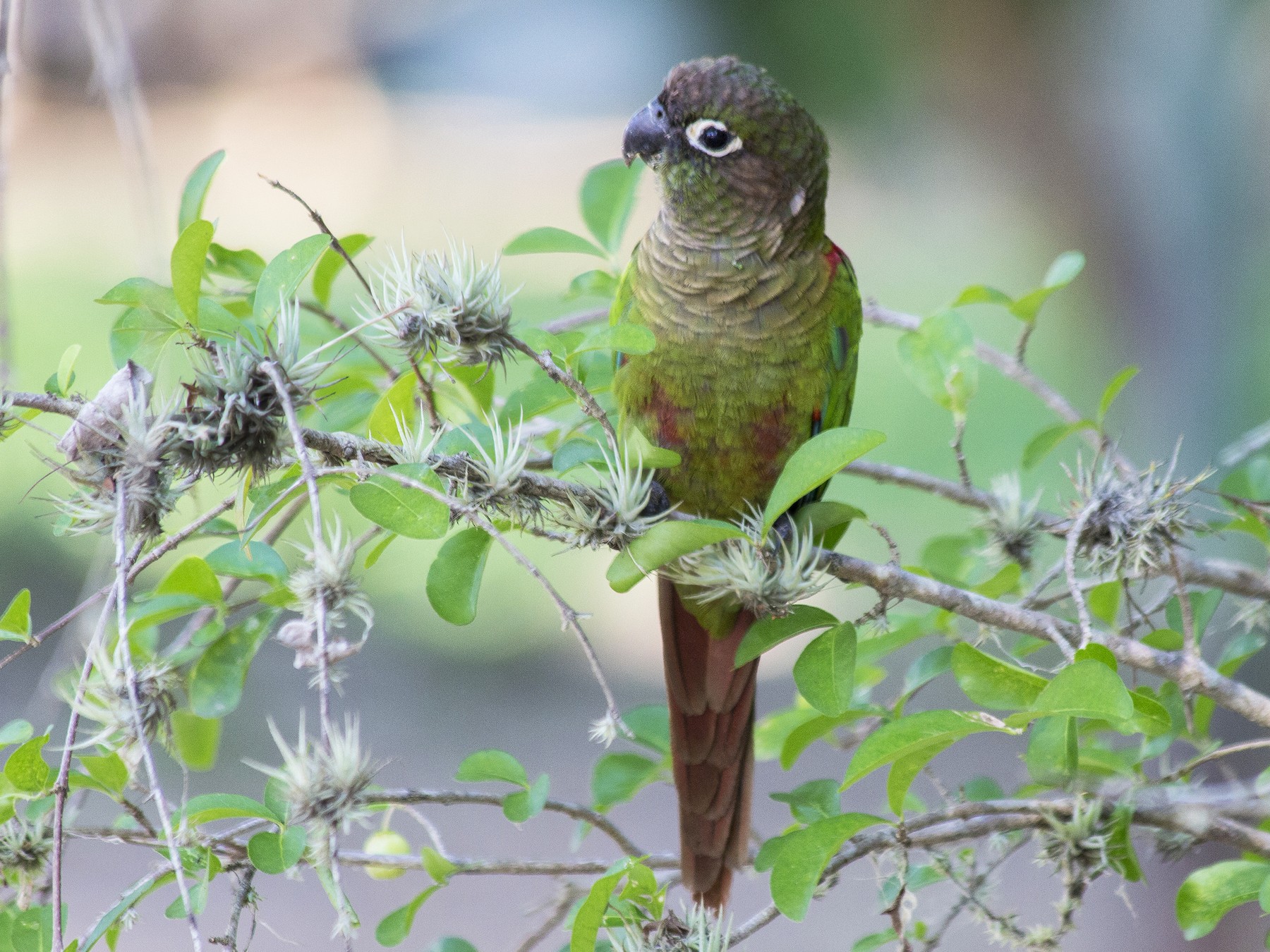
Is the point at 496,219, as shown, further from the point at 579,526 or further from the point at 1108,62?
the point at 579,526

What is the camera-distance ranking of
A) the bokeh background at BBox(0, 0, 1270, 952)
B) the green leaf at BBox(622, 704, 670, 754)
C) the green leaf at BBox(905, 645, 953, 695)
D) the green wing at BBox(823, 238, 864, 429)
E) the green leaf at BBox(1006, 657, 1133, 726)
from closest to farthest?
1. the green leaf at BBox(1006, 657, 1133, 726)
2. the green leaf at BBox(905, 645, 953, 695)
3. the green leaf at BBox(622, 704, 670, 754)
4. the green wing at BBox(823, 238, 864, 429)
5. the bokeh background at BBox(0, 0, 1270, 952)

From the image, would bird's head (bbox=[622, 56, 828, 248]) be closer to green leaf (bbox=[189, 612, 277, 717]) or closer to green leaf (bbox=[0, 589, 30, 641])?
green leaf (bbox=[189, 612, 277, 717])

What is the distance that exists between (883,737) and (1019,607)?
30 cm

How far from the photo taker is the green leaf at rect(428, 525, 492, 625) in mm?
869

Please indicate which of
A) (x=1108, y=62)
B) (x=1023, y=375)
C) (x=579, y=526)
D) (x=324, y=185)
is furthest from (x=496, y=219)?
(x=579, y=526)

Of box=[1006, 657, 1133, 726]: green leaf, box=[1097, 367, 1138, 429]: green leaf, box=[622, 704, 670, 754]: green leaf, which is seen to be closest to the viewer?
box=[1006, 657, 1133, 726]: green leaf

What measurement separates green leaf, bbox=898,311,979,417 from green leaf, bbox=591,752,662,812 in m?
0.52

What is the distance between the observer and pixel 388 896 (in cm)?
332

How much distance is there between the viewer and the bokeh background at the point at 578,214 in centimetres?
275

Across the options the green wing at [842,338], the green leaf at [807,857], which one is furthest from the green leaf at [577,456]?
the green wing at [842,338]

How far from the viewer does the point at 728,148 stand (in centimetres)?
134

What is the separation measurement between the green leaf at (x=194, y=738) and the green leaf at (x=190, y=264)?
0.48 meters

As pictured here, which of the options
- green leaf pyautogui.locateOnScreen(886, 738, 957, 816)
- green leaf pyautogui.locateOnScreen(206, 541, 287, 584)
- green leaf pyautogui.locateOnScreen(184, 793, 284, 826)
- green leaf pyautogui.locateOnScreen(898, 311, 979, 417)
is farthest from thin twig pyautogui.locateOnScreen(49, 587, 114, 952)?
green leaf pyautogui.locateOnScreen(898, 311, 979, 417)

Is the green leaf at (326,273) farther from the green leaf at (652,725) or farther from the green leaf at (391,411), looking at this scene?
the green leaf at (652,725)
